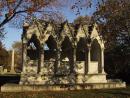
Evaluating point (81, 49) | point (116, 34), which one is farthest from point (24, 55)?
point (116, 34)

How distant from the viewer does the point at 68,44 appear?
35094 millimetres

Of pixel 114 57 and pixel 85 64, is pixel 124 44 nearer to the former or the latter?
pixel 114 57

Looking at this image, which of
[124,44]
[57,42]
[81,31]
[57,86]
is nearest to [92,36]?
[81,31]

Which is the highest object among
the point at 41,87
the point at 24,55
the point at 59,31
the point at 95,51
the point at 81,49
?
the point at 59,31

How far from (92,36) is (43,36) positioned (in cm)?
558

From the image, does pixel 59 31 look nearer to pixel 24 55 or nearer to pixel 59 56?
pixel 59 56

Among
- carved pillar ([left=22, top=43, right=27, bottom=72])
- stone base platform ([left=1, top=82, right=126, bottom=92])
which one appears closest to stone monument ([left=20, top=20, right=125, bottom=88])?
carved pillar ([left=22, top=43, right=27, bottom=72])

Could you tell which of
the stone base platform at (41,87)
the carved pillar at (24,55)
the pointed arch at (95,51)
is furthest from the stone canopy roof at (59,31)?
the stone base platform at (41,87)

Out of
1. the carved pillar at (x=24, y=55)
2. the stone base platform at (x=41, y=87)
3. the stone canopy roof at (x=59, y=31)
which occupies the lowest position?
the stone base platform at (x=41, y=87)

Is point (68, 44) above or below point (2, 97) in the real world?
above

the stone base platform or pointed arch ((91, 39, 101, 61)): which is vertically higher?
pointed arch ((91, 39, 101, 61))

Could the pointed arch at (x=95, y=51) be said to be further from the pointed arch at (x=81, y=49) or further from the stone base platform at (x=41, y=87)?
the stone base platform at (x=41, y=87)

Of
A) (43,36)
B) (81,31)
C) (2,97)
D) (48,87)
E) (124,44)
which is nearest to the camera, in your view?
(2,97)

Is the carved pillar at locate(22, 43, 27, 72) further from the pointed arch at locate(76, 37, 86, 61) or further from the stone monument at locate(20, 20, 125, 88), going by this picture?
the pointed arch at locate(76, 37, 86, 61)
